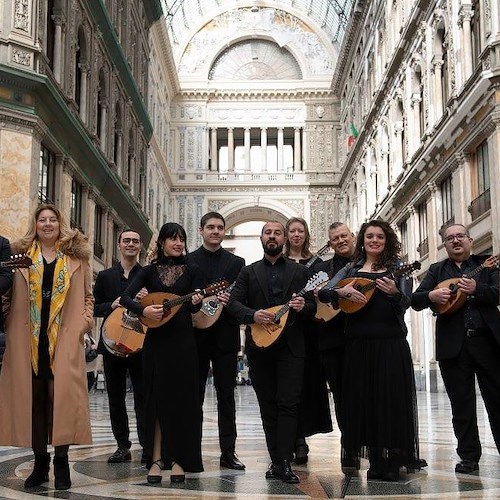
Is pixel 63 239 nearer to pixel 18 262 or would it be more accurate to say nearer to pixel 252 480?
pixel 18 262

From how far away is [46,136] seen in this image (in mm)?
17109

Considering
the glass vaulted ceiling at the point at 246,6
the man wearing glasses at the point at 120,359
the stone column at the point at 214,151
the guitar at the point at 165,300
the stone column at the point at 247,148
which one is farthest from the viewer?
the glass vaulted ceiling at the point at 246,6

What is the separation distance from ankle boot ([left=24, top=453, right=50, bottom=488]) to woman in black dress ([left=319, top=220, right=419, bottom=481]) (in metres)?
2.08

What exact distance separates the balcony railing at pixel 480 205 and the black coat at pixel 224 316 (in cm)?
1337

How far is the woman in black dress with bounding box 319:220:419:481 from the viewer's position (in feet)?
17.5

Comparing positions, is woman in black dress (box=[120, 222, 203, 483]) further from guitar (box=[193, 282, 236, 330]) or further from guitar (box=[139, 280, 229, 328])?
guitar (box=[193, 282, 236, 330])

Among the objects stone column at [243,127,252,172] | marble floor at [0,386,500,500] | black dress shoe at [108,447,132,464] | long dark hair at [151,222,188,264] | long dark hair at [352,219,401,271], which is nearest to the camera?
marble floor at [0,386,500,500]

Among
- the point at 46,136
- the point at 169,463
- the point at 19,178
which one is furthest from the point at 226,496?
the point at 46,136

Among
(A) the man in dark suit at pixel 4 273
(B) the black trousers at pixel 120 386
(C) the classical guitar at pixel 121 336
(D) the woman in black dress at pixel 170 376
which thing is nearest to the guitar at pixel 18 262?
(A) the man in dark suit at pixel 4 273

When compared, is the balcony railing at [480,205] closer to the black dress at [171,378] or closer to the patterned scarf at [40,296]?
the black dress at [171,378]

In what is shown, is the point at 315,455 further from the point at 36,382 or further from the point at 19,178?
the point at 19,178

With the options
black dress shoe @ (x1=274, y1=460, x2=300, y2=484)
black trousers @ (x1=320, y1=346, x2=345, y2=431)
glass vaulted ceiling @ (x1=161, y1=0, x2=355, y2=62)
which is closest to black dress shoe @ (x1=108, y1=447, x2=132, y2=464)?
black dress shoe @ (x1=274, y1=460, x2=300, y2=484)

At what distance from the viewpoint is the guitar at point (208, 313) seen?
6.12 meters

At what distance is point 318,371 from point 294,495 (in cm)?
191
